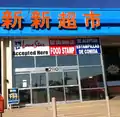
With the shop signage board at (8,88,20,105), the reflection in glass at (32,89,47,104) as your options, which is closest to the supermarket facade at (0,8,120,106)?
the reflection in glass at (32,89,47,104)

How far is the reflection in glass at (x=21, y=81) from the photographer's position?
58.4 ft

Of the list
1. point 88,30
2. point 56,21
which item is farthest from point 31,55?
point 88,30

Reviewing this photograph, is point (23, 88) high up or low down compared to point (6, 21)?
down

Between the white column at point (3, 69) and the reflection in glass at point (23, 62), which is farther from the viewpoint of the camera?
the reflection in glass at point (23, 62)

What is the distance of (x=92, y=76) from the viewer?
18.9 metres

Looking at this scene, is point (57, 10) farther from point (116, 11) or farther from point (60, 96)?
point (60, 96)

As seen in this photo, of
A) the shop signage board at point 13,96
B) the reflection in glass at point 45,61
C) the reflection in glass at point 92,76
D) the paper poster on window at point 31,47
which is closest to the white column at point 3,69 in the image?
the shop signage board at point 13,96

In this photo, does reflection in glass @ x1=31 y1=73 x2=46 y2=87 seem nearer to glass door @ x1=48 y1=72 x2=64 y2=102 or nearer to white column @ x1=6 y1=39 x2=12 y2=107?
glass door @ x1=48 y1=72 x2=64 y2=102

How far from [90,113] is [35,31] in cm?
691

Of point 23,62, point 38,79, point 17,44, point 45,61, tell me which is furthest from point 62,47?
point 17,44

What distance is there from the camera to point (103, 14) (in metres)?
19.4

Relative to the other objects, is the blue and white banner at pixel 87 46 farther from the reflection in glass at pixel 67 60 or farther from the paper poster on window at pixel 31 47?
the paper poster on window at pixel 31 47

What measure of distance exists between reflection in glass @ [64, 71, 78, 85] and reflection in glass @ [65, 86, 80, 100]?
38 centimetres

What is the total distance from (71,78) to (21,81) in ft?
10.6
